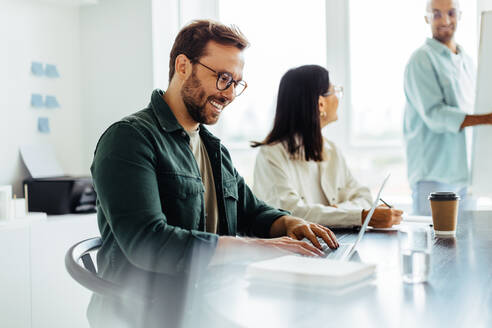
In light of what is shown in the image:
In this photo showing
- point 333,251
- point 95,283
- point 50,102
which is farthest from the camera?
point 50,102

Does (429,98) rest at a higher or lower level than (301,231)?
higher

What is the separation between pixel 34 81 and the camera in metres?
3.21

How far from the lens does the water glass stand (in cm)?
101

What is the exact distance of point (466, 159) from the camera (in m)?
2.77

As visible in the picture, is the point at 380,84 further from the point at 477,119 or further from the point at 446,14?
the point at 477,119

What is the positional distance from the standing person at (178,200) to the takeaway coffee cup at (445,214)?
37 cm


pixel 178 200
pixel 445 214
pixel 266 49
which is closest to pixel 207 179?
pixel 178 200

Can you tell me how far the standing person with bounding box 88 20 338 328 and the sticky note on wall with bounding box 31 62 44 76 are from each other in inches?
77.0

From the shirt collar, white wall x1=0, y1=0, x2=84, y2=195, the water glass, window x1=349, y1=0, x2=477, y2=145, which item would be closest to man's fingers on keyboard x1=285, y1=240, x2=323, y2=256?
the water glass

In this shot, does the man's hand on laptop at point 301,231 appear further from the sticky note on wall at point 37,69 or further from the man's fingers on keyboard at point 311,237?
the sticky note on wall at point 37,69

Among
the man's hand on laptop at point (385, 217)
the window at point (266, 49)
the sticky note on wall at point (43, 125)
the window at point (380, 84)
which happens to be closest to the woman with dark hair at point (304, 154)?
the man's hand on laptop at point (385, 217)

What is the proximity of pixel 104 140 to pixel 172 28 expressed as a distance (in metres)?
2.51

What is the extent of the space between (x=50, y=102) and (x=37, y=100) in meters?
0.11

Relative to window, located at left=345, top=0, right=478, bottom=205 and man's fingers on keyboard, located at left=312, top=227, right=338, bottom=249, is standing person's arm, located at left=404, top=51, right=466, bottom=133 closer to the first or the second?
window, located at left=345, top=0, right=478, bottom=205
